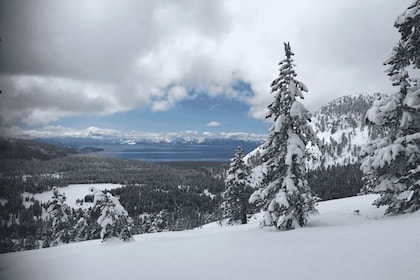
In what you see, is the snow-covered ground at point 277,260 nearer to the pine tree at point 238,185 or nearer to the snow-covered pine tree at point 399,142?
the snow-covered pine tree at point 399,142

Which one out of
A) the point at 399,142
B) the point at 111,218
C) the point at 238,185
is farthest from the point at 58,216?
the point at 399,142

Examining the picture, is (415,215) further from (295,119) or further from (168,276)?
(168,276)

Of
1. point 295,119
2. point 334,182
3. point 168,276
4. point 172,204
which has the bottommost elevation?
point 172,204

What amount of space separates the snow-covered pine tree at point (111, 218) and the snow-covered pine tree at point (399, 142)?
17.5 meters

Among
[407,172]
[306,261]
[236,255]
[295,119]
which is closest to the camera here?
[306,261]

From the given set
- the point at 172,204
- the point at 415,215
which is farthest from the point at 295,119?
the point at 172,204

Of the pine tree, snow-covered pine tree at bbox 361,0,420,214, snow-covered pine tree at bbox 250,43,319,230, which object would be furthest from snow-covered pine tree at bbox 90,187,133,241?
snow-covered pine tree at bbox 361,0,420,214

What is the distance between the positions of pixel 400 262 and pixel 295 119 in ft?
30.5

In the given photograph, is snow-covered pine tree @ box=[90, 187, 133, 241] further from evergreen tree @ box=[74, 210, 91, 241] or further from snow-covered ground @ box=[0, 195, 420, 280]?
evergreen tree @ box=[74, 210, 91, 241]

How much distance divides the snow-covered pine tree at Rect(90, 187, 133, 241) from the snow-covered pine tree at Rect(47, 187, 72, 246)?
18.9m

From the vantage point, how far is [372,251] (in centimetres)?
774

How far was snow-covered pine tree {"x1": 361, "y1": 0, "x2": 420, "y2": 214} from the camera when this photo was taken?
39.6 ft

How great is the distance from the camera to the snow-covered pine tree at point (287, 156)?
14234 mm

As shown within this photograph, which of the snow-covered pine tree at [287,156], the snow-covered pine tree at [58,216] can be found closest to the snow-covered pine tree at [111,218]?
the snow-covered pine tree at [287,156]
